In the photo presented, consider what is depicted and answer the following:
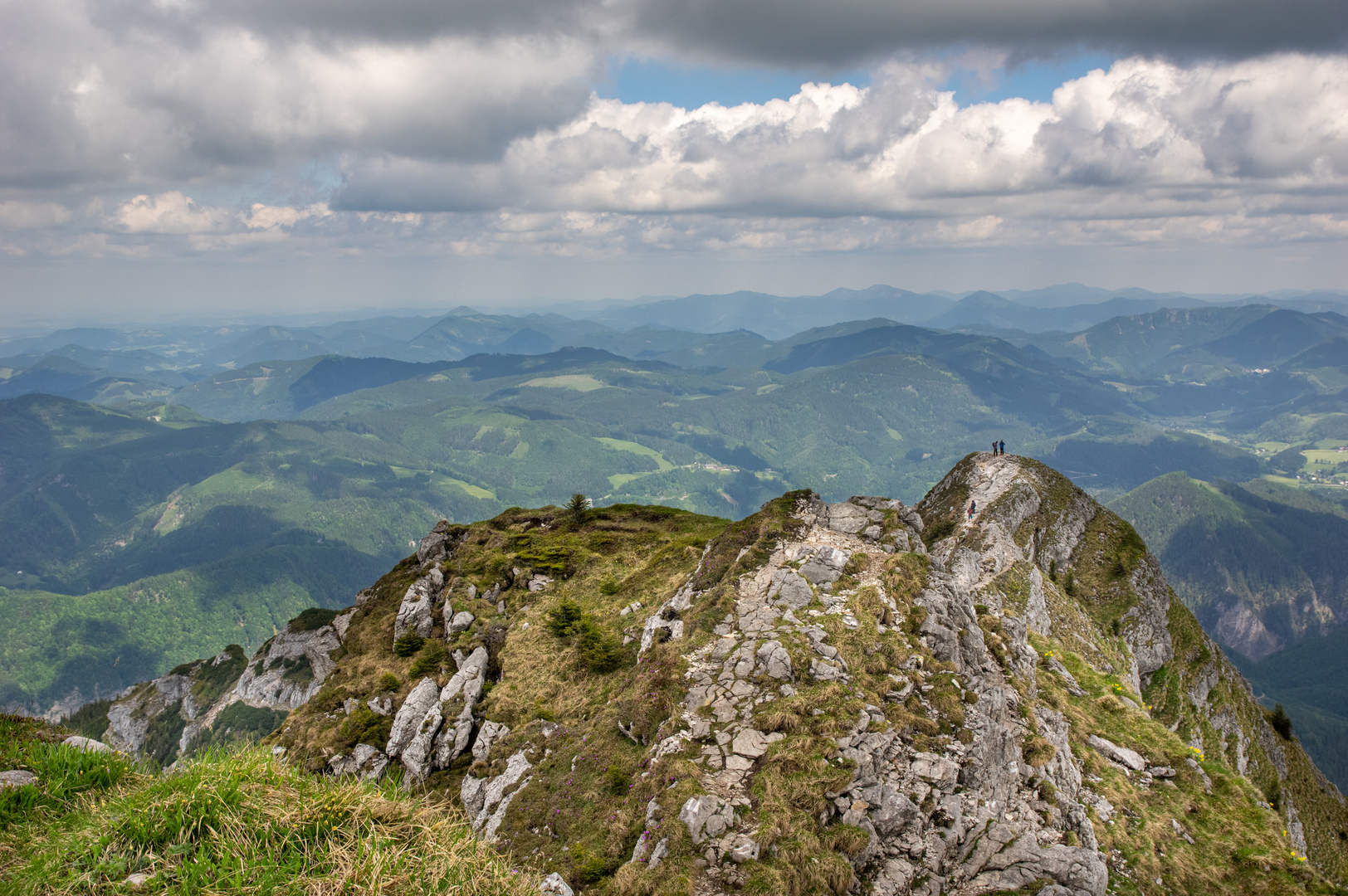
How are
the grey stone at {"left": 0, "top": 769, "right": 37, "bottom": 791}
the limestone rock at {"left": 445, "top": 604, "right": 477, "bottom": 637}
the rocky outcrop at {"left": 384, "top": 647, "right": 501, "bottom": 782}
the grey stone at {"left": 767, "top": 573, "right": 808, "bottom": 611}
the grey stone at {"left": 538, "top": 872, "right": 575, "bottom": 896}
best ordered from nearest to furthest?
the grey stone at {"left": 0, "top": 769, "right": 37, "bottom": 791} < the grey stone at {"left": 538, "top": 872, "right": 575, "bottom": 896} < the grey stone at {"left": 767, "top": 573, "right": 808, "bottom": 611} < the rocky outcrop at {"left": 384, "top": 647, "right": 501, "bottom": 782} < the limestone rock at {"left": 445, "top": 604, "right": 477, "bottom": 637}

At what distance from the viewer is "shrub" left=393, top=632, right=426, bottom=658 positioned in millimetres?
37688

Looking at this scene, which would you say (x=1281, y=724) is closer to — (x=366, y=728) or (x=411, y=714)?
(x=411, y=714)

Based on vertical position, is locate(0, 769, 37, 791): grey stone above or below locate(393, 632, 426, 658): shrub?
above

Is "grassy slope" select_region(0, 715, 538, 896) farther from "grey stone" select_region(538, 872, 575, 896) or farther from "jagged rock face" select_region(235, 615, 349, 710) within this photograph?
"jagged rock face" select_region(235, 615, 349, 710)

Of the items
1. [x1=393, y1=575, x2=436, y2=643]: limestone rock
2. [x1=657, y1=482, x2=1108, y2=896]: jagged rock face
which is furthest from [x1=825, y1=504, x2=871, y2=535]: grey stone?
[x1=393, y1=575, x2=436, y2=643]: limestone rock

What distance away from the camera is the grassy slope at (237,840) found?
6.22 m

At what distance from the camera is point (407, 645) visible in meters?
37.8

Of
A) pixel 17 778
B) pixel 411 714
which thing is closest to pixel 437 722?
pixel 411 714

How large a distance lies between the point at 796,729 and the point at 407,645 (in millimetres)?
27875

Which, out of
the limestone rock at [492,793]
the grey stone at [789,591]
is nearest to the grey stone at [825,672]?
the grey stone at [789,591]

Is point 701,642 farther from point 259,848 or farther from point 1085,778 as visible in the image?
point 259,848

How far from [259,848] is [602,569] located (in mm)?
35400

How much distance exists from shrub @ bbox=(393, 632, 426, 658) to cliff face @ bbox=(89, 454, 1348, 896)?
0.50ft

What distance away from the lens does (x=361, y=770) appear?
29.6 metres
